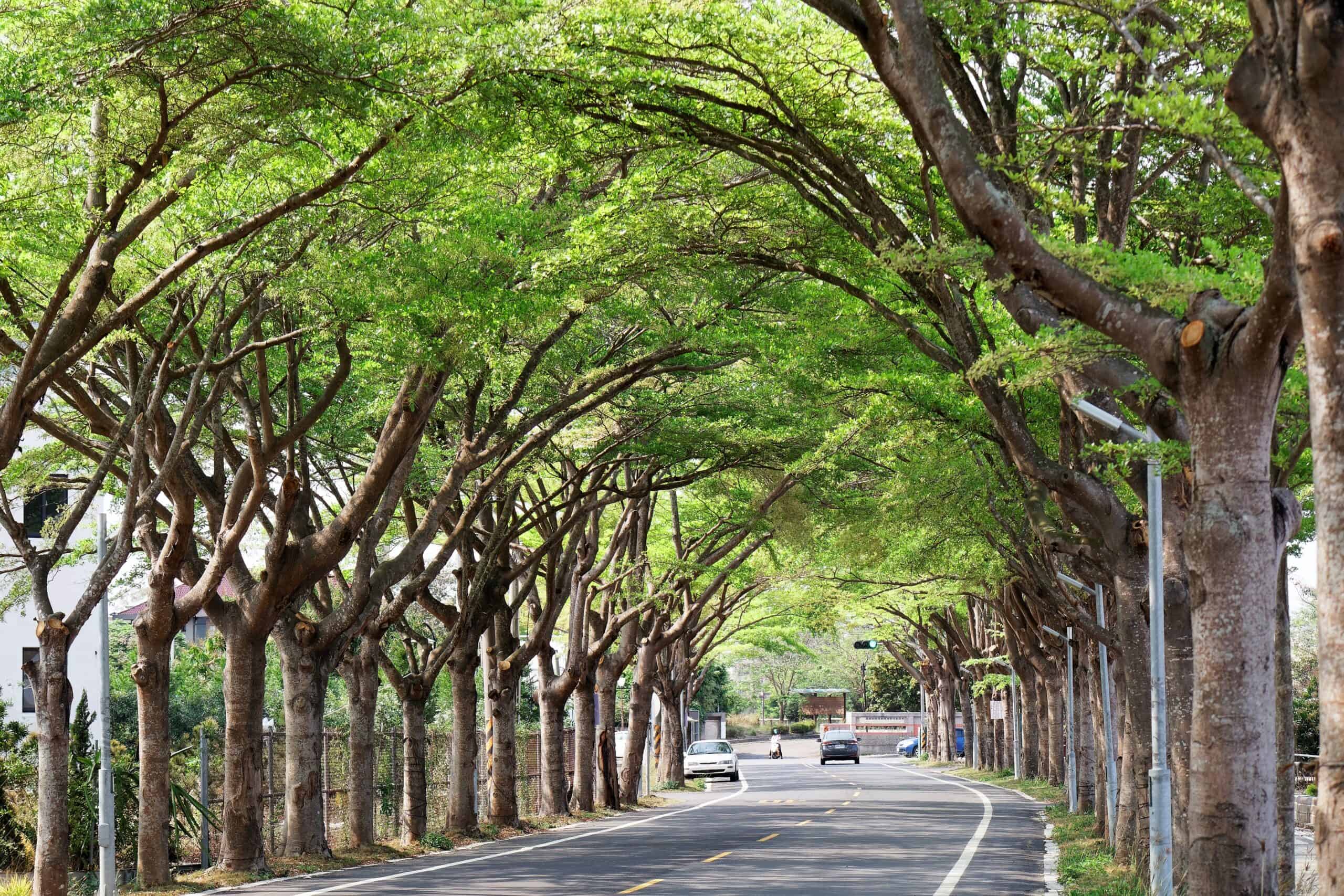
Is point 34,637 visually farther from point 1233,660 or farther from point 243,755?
point 1233,660

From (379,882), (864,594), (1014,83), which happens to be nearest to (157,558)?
(379,882)

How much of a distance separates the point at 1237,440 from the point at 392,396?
15332 millimetres

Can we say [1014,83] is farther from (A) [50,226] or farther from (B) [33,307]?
(B) [33,307]

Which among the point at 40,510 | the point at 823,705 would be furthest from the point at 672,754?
the point at 823,705

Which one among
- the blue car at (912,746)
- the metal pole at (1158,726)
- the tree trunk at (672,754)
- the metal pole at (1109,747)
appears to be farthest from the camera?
the blue car at (912,746)

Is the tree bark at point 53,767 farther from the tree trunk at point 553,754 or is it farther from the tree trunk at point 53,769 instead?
the tree trunk at point 553,754

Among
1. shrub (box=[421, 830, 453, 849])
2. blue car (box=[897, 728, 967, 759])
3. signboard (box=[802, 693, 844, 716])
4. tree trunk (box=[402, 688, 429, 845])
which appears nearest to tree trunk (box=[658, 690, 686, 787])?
tree trunk (box=[402, 688, 429, 845])

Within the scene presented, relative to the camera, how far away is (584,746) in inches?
1431

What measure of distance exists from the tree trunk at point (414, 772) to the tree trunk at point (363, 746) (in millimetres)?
1114

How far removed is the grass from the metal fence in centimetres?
91

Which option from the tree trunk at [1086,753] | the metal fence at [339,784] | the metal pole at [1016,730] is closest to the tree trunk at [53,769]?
the metal fence at [339,784]

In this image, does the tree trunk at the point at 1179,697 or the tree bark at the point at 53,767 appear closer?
the tree trunk at the point at 1179,697

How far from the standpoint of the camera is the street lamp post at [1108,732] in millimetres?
23125

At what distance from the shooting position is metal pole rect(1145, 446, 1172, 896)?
14.6m
